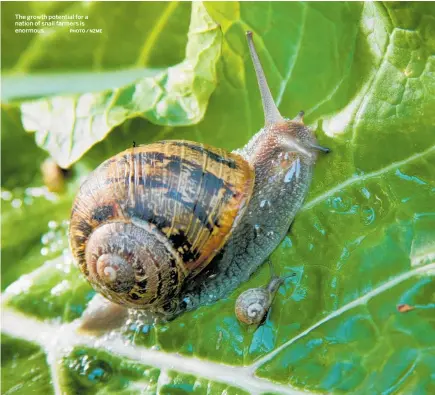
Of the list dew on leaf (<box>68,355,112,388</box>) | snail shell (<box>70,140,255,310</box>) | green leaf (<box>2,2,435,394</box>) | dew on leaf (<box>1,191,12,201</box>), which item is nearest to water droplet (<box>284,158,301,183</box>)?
green leaf (<box>2,2,435,394</box>)

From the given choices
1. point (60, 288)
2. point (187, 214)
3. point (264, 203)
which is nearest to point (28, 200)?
point (60, 288)

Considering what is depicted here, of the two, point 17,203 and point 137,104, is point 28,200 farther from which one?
point 137,104

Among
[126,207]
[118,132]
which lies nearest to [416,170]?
[126,207]

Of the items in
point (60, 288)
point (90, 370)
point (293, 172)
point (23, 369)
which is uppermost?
point (293, 172)

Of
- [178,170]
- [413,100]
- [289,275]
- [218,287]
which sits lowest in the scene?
[218,287]

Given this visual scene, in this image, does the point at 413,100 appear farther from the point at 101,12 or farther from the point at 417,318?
the point at 101,12

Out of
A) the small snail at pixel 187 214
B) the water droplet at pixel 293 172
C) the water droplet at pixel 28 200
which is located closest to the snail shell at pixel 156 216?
the small snail at pixel 187 214

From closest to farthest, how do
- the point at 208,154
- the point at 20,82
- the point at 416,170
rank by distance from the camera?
A: 1. the point at 416,170
2. the point at 208,154
3. the point at 20,82

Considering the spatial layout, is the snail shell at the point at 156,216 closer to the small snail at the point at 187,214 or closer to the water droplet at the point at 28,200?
the small snail at the point at 187,214

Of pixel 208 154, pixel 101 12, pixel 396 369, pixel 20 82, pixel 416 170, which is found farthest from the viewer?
pixel 20 82
